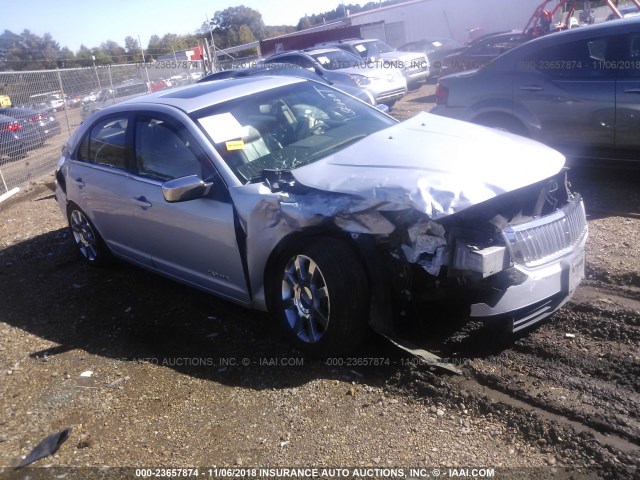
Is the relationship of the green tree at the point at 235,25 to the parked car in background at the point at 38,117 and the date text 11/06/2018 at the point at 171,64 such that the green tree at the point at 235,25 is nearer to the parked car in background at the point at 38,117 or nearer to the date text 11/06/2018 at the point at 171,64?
the date text 11/06/2018 at the point at 171,64

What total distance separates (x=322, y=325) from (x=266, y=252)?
0.61m

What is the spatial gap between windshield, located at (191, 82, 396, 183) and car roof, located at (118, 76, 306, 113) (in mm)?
74

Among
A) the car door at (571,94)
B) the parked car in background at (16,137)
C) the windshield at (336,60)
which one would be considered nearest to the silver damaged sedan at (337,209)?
the car door at (571,94)

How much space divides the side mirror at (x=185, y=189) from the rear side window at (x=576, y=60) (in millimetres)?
4320

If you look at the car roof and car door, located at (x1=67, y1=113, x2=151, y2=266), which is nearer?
the car roof

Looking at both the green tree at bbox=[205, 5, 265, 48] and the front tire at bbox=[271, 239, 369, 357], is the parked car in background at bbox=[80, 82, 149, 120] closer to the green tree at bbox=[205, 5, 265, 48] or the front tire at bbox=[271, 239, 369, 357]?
the front tire at bbox=[271, 239, 369, 357]

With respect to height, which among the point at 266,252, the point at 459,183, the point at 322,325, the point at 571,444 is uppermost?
the point at 459,183

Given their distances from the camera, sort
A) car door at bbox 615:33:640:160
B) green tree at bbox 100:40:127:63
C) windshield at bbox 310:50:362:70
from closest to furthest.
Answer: car door at bbox 615:33:640:160, windshield at bbox 310:50:362:70, green tree at bbox 100:40:127:63

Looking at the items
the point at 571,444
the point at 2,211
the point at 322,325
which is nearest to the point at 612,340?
A: the point at 571,444

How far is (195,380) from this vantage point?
402 centimetres

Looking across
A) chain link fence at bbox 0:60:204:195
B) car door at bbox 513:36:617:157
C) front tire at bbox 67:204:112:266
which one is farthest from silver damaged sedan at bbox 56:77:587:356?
chain link fence at bbox 0:60:204:195

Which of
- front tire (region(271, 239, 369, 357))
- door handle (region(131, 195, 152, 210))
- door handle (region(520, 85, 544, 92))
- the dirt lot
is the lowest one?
the dirt lot

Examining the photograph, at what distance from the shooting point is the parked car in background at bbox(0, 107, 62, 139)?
1336cm

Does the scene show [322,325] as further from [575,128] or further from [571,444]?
[575,128]
